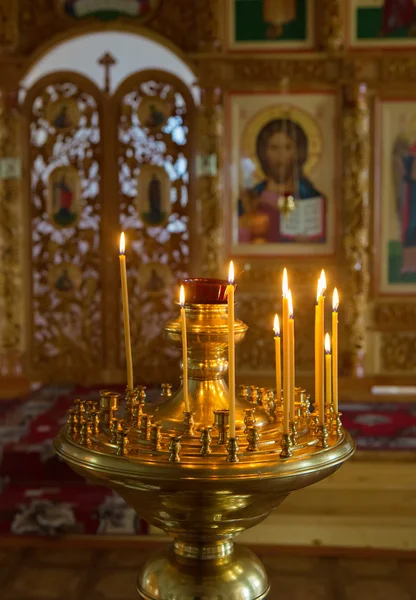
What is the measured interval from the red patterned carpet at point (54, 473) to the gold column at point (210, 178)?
4.16ft

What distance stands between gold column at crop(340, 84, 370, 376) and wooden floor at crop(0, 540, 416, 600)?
223 centimetres

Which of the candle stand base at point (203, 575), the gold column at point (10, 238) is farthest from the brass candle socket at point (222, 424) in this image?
the gold column at point (10, 238)

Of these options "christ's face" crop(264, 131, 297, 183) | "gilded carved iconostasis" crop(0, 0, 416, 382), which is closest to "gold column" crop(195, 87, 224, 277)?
"gilded carved iconostasis" crop(0, 0, 416, 382)

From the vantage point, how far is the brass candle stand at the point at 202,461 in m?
1.01

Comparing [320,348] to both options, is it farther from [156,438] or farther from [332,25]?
[332,25]

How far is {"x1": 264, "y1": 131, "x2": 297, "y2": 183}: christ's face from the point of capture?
4.78 m

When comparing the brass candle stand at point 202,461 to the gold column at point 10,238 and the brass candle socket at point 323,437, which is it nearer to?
the brass candle socket at point 323,437

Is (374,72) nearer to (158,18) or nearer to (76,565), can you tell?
(158,18)

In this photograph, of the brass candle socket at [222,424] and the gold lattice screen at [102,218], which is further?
the gold lattice screen at [102,218]

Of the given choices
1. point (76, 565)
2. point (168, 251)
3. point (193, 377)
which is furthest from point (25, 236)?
point (193, 377)

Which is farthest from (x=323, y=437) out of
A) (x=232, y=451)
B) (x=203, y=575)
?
(x=203, y=575)

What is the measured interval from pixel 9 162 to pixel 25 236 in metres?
0.49

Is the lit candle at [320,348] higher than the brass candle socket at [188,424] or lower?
higher

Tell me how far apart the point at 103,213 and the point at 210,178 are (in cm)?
74
